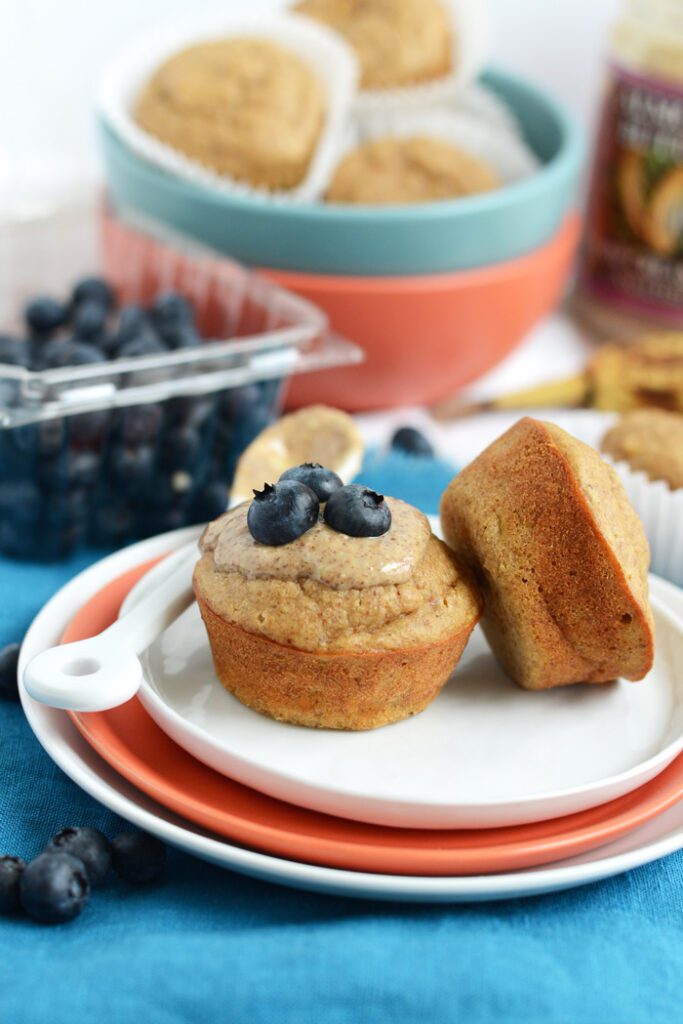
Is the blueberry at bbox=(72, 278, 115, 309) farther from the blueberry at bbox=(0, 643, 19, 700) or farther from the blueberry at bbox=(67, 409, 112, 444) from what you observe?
the blueberry at bbox=(0, 643, 19, 700)

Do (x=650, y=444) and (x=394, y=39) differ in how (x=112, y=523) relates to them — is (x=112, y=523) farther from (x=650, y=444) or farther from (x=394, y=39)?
(x=394, y=39)

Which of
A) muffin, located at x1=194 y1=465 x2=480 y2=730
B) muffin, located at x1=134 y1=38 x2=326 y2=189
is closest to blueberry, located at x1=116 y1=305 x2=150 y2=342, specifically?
muffin, located at x1=134 y1=38 x2=326 y2=189

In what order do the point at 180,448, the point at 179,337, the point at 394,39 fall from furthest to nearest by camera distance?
the point at 394,39 → the point at 179,337 → the point at 180,448

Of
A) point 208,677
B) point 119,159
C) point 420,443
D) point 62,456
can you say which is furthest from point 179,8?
point 208,677

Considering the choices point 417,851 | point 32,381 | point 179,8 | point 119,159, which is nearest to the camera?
point 417,851

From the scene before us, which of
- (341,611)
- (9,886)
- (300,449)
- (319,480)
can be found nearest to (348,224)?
(300,449)

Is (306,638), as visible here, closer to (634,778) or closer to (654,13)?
(634,778)
